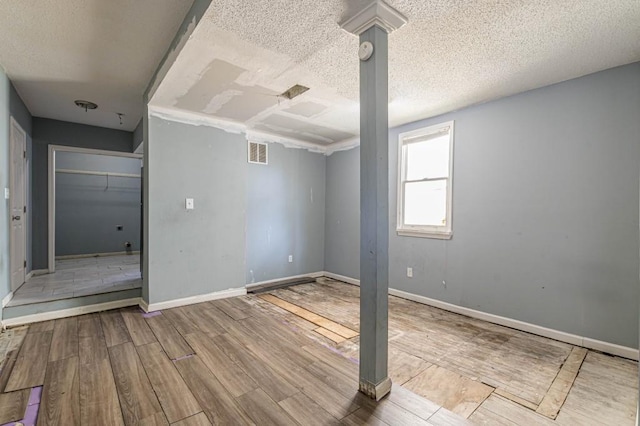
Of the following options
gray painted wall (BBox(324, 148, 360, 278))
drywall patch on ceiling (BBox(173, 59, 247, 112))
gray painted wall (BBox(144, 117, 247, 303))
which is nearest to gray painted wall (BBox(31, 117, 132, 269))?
gray painted wall (BBox(144, 117, 247, 303))

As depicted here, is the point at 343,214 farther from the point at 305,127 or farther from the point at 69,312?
the point at 69,312

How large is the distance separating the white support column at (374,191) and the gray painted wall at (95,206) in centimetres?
705

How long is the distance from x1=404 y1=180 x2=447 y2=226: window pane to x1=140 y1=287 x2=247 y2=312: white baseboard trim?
8.61ft

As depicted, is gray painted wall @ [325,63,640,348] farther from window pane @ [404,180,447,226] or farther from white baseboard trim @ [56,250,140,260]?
white baseboard trim @ [56,250,140,260]

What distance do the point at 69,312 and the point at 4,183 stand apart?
154cm

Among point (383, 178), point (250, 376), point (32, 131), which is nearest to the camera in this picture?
point (383, 178)

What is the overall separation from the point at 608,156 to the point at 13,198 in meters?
6.36

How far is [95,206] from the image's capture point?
6.59 metres

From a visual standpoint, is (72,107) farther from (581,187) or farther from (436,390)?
(581,187)

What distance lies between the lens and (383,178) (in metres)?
1.88

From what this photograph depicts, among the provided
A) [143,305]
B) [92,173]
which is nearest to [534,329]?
[143,305]

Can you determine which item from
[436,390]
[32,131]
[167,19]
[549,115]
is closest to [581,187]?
[549,115]

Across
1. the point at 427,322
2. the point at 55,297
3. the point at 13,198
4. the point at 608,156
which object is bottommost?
the point at 427,322

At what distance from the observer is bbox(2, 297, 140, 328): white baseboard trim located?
2.95 metres
